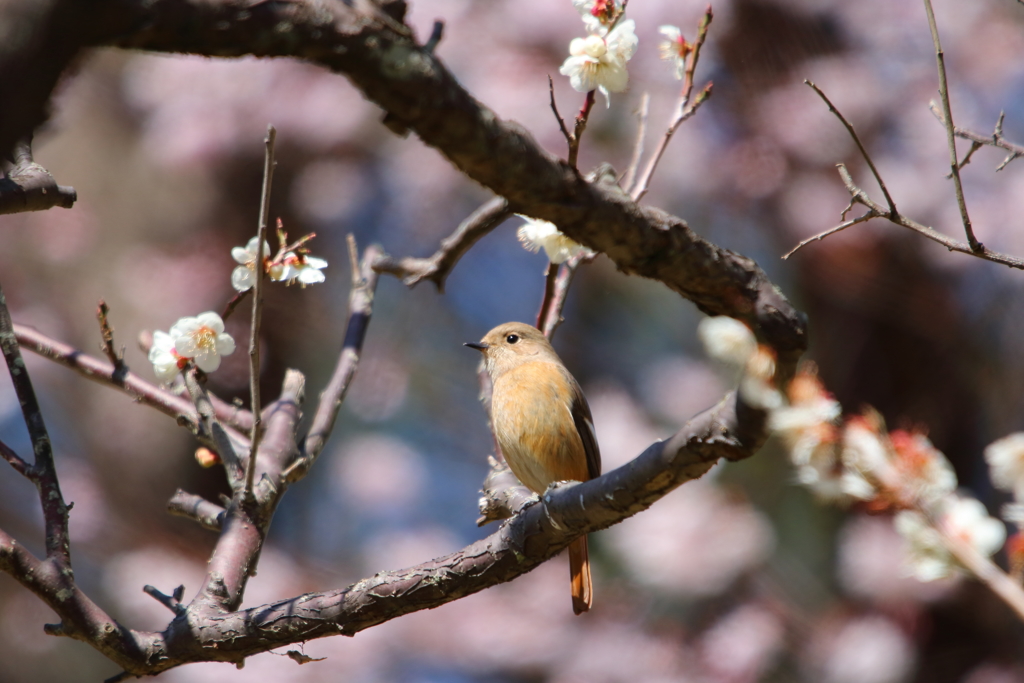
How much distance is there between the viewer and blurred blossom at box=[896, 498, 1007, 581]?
139cm

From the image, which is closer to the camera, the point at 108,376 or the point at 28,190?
the point at 28,190

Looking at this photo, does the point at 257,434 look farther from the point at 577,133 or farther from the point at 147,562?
the point at 147,562

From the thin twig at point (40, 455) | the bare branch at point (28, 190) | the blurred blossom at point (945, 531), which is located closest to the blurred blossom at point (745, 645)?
the blurred blossom at point (945, 531)

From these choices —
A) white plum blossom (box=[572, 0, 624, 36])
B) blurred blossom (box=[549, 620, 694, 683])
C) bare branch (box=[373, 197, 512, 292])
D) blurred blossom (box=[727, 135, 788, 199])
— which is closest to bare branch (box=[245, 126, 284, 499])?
bare branch (box=[373, 197, 512, 292])

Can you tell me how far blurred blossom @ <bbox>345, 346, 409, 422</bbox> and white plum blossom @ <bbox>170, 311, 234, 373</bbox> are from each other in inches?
158

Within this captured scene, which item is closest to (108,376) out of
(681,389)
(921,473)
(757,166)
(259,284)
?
(259,284)

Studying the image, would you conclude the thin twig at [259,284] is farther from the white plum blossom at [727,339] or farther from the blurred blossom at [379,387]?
the blurred blossom at [379,387]

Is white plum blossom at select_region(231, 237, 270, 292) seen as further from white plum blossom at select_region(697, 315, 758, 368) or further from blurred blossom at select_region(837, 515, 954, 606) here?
blurred blossom at select_region(837, 515, 954, 606)

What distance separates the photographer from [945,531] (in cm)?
143

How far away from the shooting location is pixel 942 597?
5188mm

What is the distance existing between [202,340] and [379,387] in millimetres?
4079

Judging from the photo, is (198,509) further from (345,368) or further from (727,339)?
(727,339)

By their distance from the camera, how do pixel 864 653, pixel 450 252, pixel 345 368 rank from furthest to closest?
pixel 864 653 < pixel 345 368 < pixel 450 252

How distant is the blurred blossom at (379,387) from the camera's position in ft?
20.3
